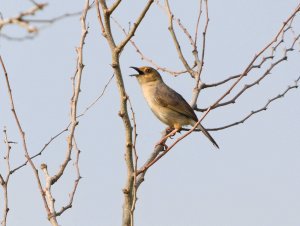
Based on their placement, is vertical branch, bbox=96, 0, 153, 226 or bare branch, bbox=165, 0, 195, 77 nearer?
vertical branch, bbox=96, 0, 153, 226

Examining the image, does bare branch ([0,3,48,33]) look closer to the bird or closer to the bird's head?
the bird

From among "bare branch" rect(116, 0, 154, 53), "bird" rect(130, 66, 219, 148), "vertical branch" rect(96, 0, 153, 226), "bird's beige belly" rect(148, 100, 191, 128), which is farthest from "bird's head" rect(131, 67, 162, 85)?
"bare branch" rect(116, 0, 154, 53)

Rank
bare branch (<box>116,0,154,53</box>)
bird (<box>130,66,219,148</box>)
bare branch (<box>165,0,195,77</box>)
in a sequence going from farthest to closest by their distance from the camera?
bird (<box>130,66,219,148</box>), bare branch (<box>165,0,195,77</box>), bare branch (<box>116,0,154,53</box>)

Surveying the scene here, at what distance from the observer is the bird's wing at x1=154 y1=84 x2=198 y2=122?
8.19 m

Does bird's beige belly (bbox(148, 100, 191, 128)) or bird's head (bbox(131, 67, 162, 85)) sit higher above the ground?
bird's head (bbox(131, 67, 162, 85))

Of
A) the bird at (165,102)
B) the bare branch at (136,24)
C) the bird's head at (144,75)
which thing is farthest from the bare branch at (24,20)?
the bird's head at (144,75)

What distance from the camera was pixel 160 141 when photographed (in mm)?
7250

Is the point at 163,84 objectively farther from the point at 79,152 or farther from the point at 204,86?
the point at 79,152

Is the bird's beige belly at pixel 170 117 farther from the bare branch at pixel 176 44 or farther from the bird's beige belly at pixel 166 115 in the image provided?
the bare branch at pixel 176 44

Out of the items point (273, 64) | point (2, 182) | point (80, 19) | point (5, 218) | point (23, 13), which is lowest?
point (23, 13)

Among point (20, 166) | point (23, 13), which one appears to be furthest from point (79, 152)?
point (23, 13)

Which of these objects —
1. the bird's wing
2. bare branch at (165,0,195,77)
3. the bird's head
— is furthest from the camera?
the bird's head

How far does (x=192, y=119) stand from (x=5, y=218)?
4296 mm

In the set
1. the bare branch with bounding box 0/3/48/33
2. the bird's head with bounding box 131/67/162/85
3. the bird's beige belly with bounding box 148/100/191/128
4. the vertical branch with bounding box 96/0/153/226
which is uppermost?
the bird's head with bounding box 131/67/162/85
